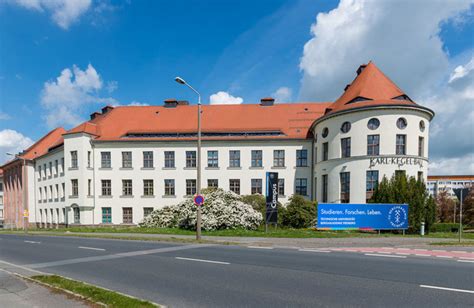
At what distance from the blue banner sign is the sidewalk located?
16651 mm

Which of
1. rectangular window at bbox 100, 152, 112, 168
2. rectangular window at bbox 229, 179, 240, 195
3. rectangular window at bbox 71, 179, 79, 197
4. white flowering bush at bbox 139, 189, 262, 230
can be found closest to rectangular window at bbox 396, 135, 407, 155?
white flowering bush at bbox 139, 189, 262, 230

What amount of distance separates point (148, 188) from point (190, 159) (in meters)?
6.27

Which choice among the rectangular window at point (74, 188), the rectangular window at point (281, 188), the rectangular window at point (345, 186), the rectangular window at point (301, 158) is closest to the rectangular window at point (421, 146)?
the rectangular window at point (345, 186)

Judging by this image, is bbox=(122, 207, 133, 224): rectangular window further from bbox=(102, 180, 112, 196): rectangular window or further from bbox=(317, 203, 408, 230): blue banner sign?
bbox=(317, 203, 408, 230): blue banner sign

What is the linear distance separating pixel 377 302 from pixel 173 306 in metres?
3.89

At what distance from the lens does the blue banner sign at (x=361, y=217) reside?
19531mm

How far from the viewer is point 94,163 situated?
3506 cm

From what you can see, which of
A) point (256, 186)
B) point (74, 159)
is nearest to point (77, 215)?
point (74, 159)

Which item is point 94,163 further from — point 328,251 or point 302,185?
point 328,251

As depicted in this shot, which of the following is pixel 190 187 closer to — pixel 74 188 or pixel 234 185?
pixel 234 185

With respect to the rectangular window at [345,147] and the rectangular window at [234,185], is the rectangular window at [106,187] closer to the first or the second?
the rectangular window at [234,185]

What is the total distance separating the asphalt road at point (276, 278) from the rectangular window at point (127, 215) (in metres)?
23.8

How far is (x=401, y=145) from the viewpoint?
25.2 metres

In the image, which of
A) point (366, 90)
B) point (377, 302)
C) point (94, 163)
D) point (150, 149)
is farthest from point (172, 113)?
point (377, 302)
